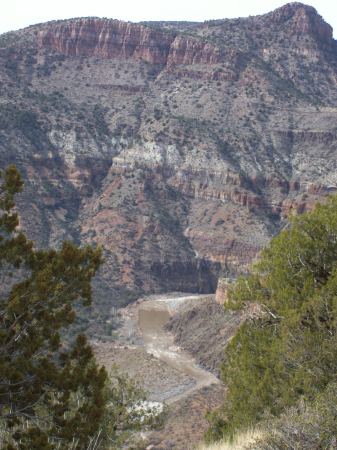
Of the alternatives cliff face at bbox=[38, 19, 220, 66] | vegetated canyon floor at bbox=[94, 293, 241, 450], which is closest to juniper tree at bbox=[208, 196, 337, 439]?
vegetated canyon floor at bbox=[94, 293, 241, 450]

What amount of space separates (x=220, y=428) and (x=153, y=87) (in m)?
98.9

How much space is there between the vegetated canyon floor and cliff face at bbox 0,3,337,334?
6.09 meters

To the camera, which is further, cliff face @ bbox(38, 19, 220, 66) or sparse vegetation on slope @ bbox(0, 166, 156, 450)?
cliff face @ bbox(38, 19, 220, 66)

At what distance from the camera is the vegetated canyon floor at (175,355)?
38.8 metres

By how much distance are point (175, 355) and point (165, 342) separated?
454 cm

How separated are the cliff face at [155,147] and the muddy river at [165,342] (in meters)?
4.24

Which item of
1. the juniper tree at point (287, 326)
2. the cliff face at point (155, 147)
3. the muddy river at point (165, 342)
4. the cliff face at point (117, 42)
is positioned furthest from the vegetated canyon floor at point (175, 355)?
the cliff face at point (117, 42)

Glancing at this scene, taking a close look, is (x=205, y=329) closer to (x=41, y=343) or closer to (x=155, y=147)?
(x=155, y=147)

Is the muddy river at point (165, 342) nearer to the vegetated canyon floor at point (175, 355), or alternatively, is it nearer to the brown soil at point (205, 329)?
the vegetated canyon floor at point (175, 355)

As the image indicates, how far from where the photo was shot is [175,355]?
60594 millimetres

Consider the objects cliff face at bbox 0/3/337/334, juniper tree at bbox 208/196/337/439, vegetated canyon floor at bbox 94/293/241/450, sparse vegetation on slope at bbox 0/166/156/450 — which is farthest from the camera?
cliff face at bbox 0/3/337/334

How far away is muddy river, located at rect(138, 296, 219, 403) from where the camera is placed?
5331cm

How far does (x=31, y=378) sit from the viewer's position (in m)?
12.7

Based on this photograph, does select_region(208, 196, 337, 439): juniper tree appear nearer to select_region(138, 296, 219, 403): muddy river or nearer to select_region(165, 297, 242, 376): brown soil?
select_region(138, 296, 219, 403): muddy river
